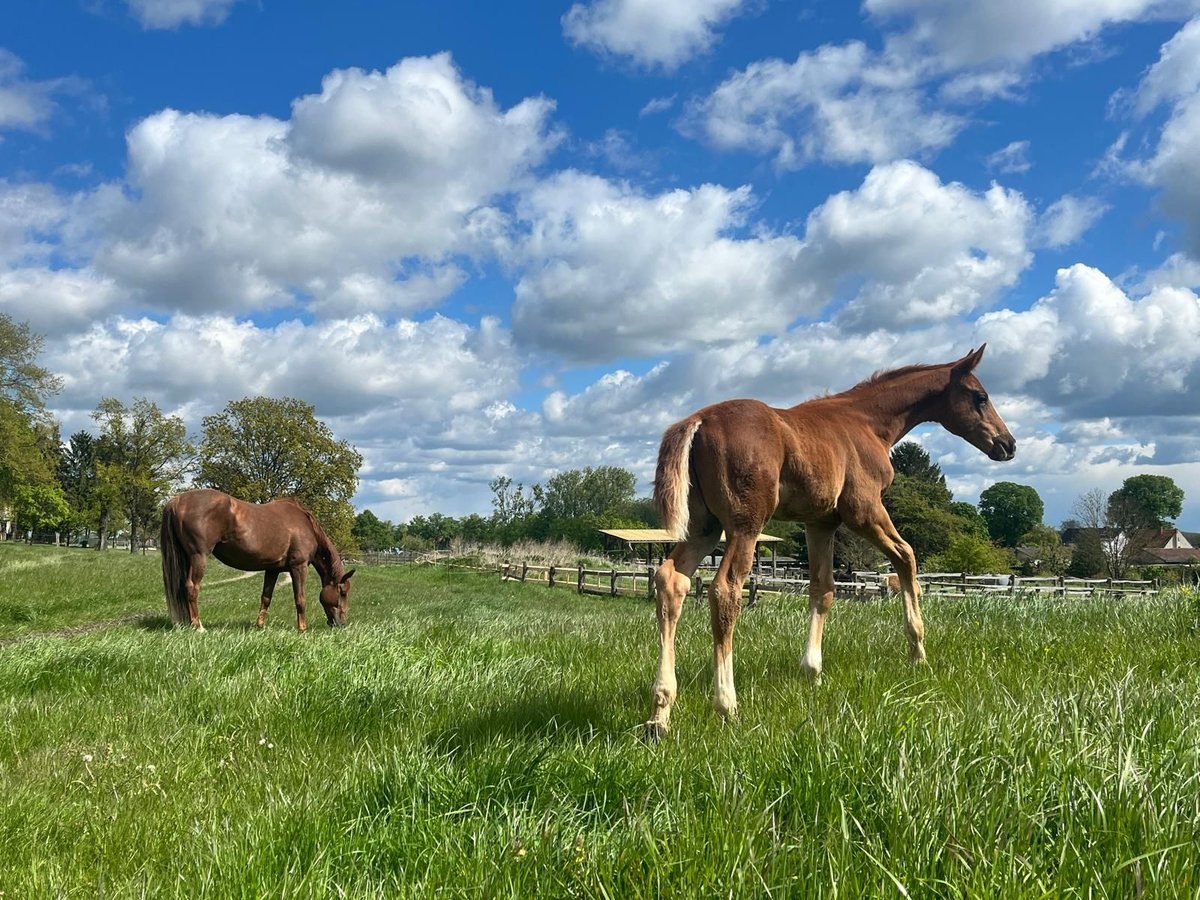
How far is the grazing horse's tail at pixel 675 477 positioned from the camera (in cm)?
434

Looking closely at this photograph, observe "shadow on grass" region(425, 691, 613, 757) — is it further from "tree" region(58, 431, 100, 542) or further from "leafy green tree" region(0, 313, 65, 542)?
"tree" region(58, 431, 100, 542)

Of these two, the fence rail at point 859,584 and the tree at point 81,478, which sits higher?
the tree at point 81,478

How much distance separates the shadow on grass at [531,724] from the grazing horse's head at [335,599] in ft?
34.2

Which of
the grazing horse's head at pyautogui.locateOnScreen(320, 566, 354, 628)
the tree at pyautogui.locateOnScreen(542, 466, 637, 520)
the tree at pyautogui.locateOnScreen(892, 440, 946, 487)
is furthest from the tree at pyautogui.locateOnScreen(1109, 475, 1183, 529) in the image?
the grazing horse's head at pyautogui.locateOnScreen(320, 566, 354, 628)

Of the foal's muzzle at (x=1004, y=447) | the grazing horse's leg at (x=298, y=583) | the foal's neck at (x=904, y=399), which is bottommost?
the grazing horse's leg at (x=298, y=583)

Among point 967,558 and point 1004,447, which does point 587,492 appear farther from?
point 1004,447

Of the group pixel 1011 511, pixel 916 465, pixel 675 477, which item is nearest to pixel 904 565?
pixel 675 477

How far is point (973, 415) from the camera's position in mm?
6656

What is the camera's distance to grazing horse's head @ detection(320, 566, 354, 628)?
14.3 m

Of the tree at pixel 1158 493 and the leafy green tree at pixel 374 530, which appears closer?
the tree at pixel 1158 493

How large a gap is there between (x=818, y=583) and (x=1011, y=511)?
355ft

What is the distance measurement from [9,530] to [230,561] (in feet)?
290

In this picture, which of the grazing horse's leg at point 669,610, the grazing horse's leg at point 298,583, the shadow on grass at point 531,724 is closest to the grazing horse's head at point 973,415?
the grazing horse's leg at point 669,610

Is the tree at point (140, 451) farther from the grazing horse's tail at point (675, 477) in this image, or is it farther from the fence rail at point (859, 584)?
the grazing horse's tail at point (675, 477)
